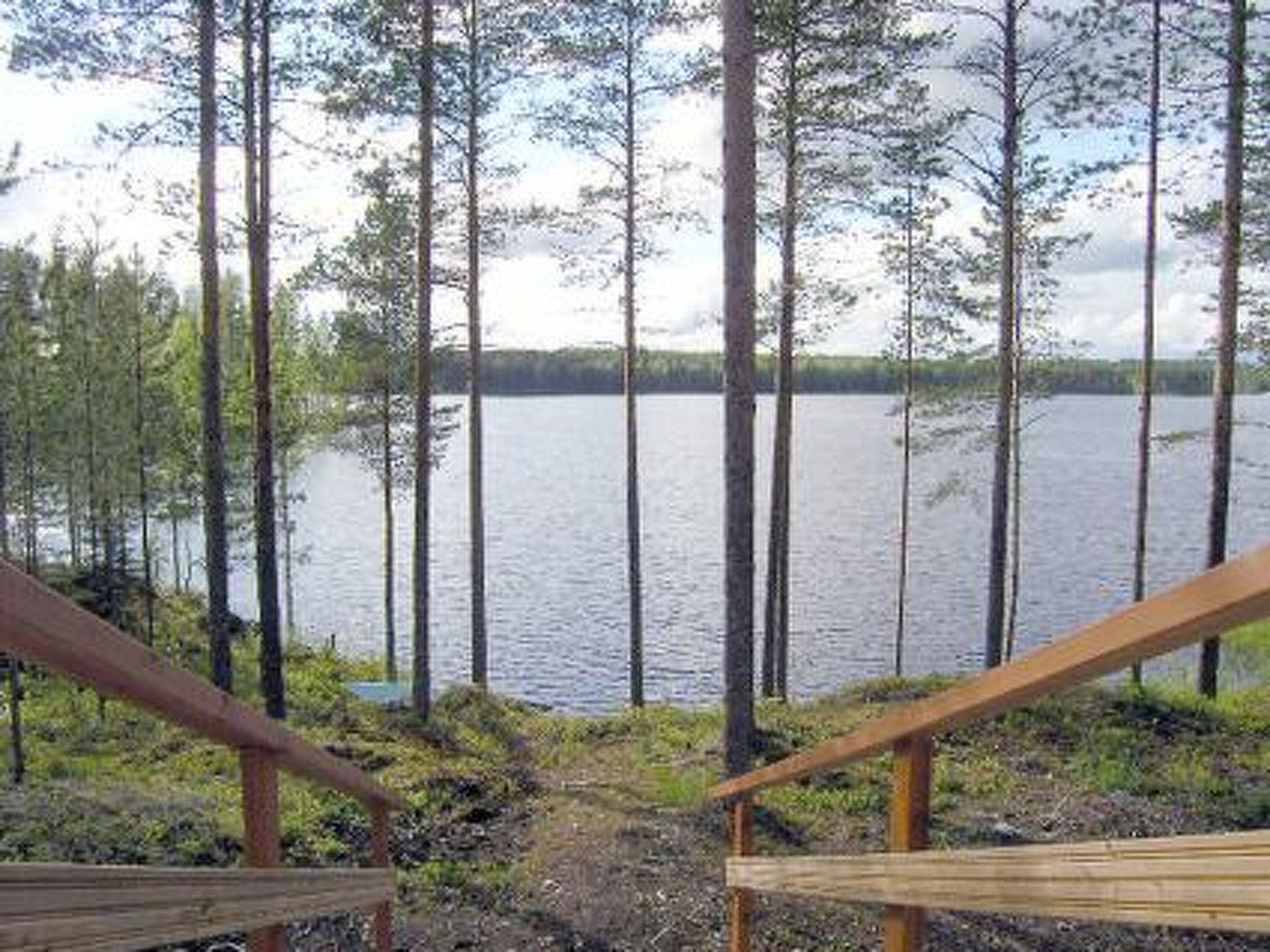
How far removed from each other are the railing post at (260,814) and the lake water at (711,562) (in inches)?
605

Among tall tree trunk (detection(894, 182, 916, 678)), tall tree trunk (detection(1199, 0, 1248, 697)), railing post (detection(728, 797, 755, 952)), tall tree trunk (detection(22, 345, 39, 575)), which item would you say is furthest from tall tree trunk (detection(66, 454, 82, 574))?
railing post (detection(728, 797, 755, 952))

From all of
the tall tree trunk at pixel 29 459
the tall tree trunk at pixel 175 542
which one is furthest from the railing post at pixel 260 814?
the tall tree trunk at pixel 175 542

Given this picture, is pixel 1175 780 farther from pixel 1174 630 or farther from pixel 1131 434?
pixel 1131 434

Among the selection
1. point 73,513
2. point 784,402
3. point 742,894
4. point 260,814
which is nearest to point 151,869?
point 260,814

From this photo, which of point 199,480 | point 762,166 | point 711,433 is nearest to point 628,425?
point 762,166

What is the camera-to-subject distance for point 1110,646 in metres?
1.69

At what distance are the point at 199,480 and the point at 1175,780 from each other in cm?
2968

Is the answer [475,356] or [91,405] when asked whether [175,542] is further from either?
[475,356]

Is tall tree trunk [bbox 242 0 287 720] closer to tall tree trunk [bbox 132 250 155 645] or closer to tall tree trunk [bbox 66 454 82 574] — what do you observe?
tall tree trunk [bbox 132 250 155 645]

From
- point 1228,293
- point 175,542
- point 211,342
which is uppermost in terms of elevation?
point 1228,293

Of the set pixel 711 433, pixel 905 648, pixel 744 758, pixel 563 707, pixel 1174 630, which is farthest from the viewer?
pixel 711 433

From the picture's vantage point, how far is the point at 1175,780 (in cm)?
1108

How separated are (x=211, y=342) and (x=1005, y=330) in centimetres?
1050

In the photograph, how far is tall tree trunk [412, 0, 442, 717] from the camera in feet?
51.0
